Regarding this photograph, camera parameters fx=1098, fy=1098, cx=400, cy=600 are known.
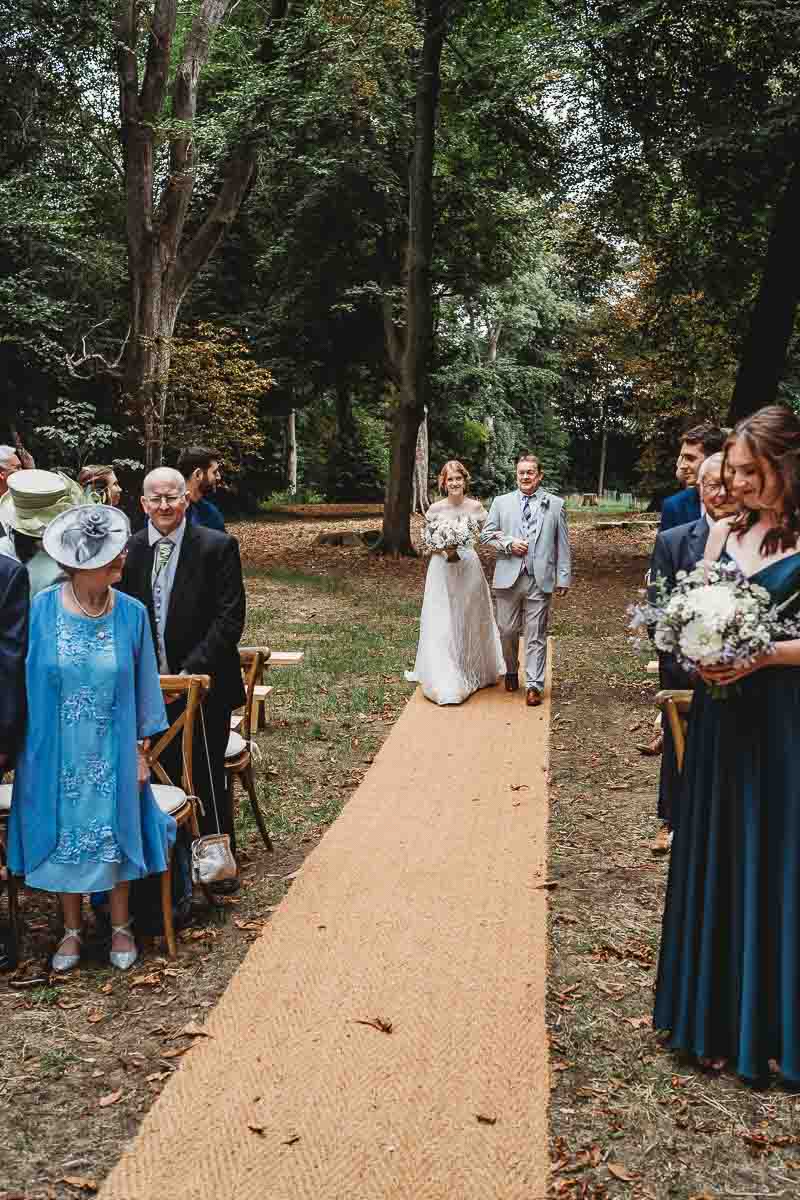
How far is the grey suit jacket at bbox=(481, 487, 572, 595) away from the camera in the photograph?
10094 mm

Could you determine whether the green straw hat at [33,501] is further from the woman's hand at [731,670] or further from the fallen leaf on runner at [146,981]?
the woman's hand at [731,670]

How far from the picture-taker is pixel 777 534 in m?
3.87

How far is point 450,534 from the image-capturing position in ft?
34.3

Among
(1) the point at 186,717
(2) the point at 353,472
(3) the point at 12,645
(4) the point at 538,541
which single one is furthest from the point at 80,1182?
(2) the point at 353,472

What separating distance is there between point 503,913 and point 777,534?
257 cm

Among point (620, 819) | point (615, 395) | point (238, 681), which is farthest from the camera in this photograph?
point (615, 395)

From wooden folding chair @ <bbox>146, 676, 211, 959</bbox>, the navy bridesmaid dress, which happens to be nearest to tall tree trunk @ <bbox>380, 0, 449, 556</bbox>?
wooden folding chair @ <bbox>146, 676, 211, 959</bbox>

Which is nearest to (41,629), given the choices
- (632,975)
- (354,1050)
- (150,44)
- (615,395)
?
(354,1050)

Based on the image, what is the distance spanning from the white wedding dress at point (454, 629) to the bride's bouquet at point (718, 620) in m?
6.69

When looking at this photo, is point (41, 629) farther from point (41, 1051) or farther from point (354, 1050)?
point (354, 1050)

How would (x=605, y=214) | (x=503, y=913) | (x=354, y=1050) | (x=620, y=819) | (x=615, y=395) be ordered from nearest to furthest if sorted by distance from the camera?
(x=354, y=1050), (x=503, y=913), (x=620, y=819), (x=605, y=214), (x=615, y=395)

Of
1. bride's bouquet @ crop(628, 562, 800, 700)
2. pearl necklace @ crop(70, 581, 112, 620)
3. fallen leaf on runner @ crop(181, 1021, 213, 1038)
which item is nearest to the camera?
bride's bouquet @ crop(628, 562, 800, 700)

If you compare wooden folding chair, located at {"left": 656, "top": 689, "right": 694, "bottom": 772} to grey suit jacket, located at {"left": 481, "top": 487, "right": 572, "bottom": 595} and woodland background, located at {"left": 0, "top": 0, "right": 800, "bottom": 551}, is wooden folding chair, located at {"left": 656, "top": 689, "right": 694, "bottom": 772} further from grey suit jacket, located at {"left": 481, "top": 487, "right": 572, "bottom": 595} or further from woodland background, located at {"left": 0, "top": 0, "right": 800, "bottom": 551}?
woodland background, located at {"left": 0, "top": 0, "right": 800, "bottom": 551}

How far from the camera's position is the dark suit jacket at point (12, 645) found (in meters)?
4.57
